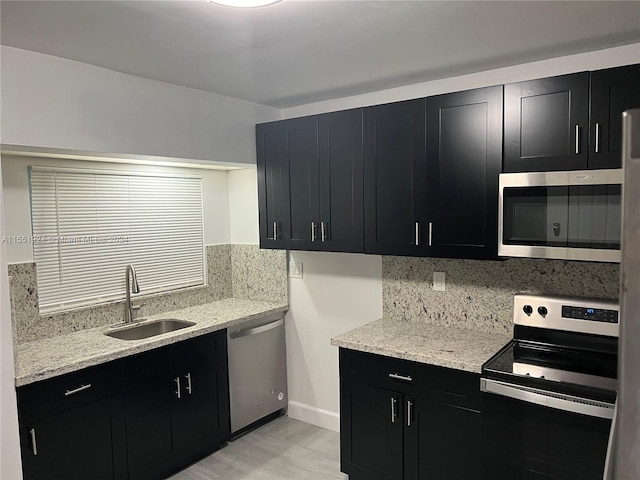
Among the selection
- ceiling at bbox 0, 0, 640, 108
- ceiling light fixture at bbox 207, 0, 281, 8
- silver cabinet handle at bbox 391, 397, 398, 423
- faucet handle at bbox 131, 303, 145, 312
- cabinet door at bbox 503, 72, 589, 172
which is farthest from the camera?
faucet handle at bbox 131, 303, 145, 312

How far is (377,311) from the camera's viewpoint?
10.4ft

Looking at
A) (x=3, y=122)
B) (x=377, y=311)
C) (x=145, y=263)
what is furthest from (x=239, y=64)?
(x=377, y=311)

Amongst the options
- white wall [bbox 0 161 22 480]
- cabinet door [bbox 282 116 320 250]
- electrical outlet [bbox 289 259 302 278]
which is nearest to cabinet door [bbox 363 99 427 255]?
cabinet door [bbox 282 116 320 250]

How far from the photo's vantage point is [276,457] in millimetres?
3090

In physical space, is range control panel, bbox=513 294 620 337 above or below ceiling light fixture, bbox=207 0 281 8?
below

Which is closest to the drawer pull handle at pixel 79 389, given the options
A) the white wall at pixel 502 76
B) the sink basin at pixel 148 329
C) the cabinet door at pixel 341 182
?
the sink basin at pixel 148 329

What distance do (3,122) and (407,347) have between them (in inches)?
89.2

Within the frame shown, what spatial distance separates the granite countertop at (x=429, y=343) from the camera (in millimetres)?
2268

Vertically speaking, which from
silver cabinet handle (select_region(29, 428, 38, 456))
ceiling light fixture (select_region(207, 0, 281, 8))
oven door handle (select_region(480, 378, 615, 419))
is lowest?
silver cabinet handle (select_region(29, 428, 38, 456))

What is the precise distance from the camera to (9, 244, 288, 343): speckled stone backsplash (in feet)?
8.50

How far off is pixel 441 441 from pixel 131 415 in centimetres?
173

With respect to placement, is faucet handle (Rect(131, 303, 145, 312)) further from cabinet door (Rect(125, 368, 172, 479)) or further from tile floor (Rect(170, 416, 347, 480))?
tile floor (Rect(170, 416, 347, 480))

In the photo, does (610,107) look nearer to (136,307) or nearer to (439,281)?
(439,281)

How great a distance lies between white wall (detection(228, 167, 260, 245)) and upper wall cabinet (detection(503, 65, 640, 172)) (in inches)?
81.3
